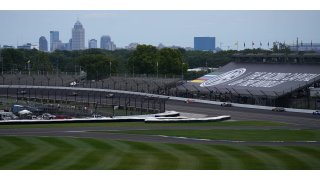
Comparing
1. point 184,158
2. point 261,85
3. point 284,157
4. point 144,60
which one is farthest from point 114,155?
point 144,60

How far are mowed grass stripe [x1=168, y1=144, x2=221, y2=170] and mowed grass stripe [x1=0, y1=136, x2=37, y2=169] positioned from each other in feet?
27.6

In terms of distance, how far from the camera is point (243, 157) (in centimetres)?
2781

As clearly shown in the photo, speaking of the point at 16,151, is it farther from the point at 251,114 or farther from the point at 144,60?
the point at 144,60

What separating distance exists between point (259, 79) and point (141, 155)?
50.0 meters

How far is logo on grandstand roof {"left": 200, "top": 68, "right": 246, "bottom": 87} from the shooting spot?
260 ft

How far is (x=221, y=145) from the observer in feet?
106

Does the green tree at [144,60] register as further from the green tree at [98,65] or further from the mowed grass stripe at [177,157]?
the mowed grass stripe at [177,157]

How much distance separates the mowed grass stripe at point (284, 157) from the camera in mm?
25484

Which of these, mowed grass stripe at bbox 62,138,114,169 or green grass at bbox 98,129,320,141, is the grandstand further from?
mowed grass stripe at bbox 62,138,114,169

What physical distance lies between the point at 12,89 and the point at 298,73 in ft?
147

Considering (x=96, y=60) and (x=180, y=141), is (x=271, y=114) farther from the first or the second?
(x=96, y=60)

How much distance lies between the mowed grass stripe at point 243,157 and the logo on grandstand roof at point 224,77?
47568 millimetres

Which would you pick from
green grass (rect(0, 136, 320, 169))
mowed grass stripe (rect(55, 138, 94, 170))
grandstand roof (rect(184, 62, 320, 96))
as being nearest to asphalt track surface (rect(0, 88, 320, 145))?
green grass (rect(0, 136, 320, 169))

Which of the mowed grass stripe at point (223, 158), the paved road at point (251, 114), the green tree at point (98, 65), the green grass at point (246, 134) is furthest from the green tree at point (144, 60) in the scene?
the mowed grass stripe at point (223, 158)
